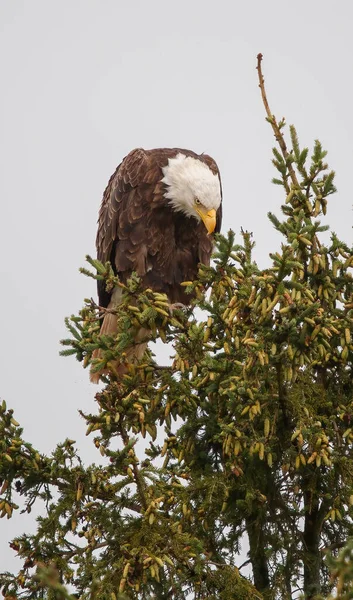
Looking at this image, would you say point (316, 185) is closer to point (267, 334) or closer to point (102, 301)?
point (267, 334)

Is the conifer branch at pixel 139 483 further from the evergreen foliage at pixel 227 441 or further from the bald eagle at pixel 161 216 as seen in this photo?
the bald eagle at pixel 161 216

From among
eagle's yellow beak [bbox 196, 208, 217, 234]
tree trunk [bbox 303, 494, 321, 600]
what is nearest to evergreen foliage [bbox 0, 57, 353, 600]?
tree trunk [bbox 303, 494, 321, 600]

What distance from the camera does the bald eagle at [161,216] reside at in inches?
330

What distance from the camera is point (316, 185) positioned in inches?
200

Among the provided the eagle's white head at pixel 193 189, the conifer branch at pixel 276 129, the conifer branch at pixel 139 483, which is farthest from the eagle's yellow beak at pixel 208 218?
the conifer branch at pixel 139 483

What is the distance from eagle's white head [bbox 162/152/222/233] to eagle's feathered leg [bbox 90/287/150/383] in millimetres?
1039

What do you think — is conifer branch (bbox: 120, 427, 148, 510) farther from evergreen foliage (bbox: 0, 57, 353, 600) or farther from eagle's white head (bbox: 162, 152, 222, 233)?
eagle's white head (bbox: 162, 152, 222, 233)

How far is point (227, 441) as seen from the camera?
15.1ft

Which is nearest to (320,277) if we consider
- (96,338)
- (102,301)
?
(96,338)

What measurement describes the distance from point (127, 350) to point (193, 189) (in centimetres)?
291

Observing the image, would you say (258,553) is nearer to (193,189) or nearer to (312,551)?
(312,551)

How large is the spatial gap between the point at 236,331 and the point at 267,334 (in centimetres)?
30

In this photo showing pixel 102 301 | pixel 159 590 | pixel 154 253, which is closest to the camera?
pixel 159 590

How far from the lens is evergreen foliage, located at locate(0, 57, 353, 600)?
4.56 metres
